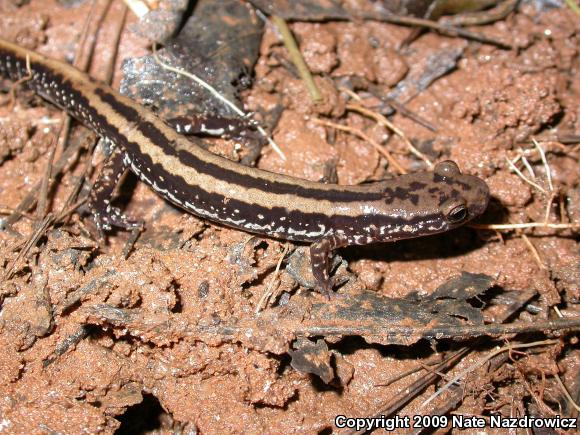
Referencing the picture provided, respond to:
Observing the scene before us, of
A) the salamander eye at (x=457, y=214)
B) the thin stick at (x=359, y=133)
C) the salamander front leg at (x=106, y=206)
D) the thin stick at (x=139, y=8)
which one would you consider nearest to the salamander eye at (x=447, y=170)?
the salamander eye at (x=457, y=214)

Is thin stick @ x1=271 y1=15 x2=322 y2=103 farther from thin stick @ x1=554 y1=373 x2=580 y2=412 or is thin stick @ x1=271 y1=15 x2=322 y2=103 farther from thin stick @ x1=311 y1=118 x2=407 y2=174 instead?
thin stick @ x1=554 y1=373 x2=580 y2=412

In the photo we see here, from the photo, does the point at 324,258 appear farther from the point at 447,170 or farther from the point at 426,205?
the point at 447,170

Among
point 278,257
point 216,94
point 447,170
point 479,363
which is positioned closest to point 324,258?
point 278,257

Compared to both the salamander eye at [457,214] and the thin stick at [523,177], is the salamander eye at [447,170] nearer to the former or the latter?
the salamander eye at [457,214]

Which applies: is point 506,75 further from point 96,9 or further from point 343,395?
point 96,9

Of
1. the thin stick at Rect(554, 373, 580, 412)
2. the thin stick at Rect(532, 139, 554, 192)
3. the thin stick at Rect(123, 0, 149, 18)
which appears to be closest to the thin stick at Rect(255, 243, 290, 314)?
the thin stick at Rect(554, 373, 580, 412)
